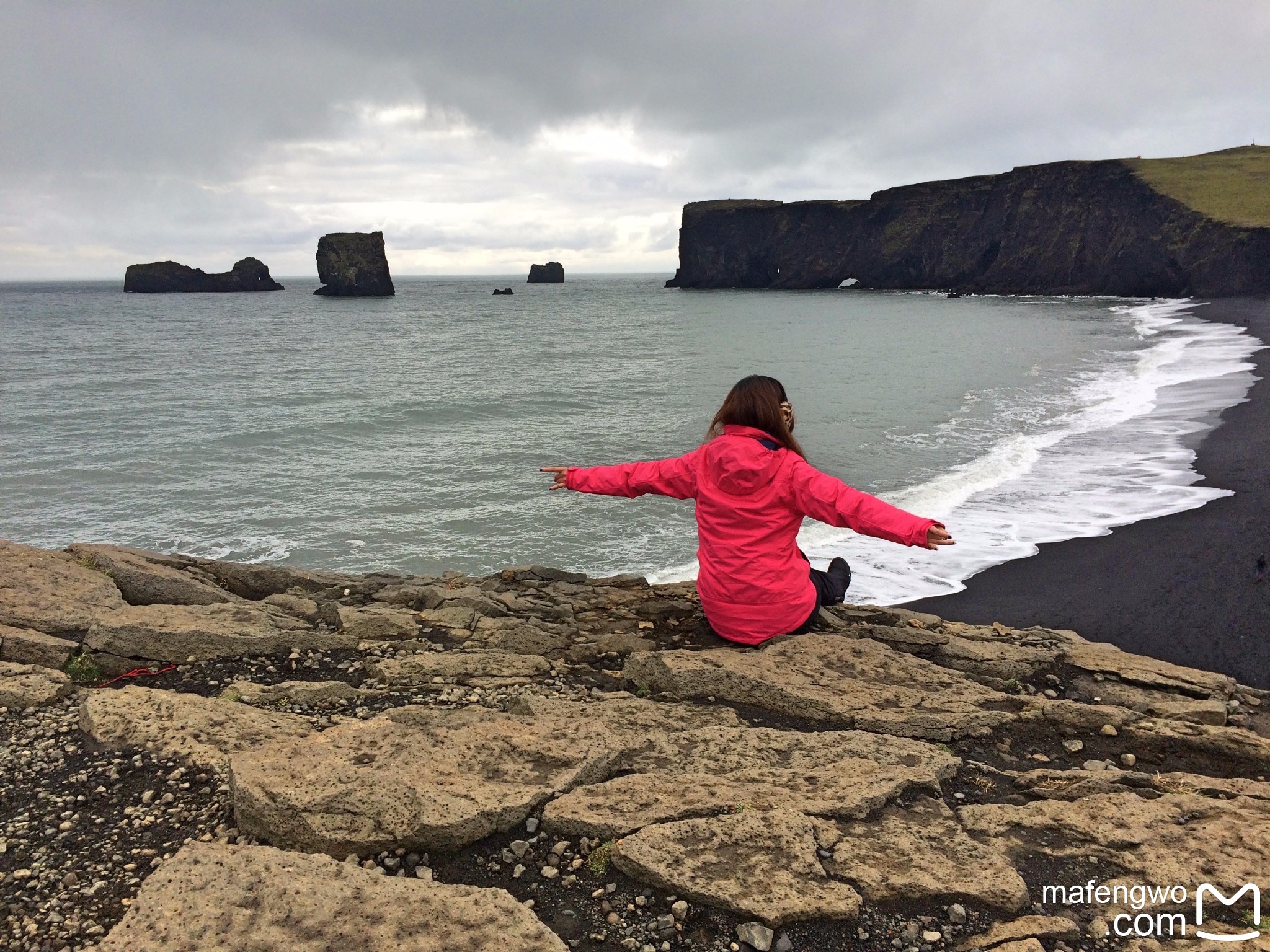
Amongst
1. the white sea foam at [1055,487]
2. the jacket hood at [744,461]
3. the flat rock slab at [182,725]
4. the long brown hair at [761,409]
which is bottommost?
the white sea foam at [1055,487]

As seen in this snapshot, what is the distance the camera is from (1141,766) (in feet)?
13.6

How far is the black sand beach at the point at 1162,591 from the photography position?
315 inches

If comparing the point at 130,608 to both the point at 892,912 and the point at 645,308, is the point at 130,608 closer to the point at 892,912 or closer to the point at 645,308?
the point at 892,912

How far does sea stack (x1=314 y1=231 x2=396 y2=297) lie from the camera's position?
11444cm

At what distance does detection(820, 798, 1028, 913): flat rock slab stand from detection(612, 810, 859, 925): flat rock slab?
13 centimetres

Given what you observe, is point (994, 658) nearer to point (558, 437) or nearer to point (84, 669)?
point (84, 669)

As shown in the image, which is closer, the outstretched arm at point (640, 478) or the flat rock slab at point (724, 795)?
the flat rock slab at point (724, 795)

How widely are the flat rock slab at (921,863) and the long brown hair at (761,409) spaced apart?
2.35 meters

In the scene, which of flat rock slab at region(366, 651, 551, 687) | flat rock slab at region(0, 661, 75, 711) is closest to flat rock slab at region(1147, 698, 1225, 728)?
flat rock slab at region(366, 651, 551, 687)

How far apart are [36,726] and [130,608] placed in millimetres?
1611

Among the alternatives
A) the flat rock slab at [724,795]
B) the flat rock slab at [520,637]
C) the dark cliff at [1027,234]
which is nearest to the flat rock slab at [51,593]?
the flat rock slab at [520,637]

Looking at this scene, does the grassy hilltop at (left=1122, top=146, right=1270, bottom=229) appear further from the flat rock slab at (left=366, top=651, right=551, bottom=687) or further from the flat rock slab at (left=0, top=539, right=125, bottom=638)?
the flat rock slab at (left=0, top=539, right=125, bottom=638)

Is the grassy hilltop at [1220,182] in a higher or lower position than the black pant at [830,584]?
higher

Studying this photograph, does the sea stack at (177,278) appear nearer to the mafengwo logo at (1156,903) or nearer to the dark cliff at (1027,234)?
the dark cliff at (1027,234)
